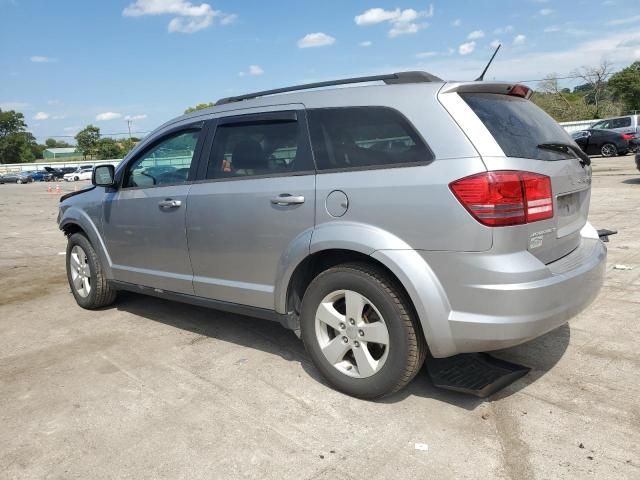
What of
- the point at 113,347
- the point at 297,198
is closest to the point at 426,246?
the point at 297,198

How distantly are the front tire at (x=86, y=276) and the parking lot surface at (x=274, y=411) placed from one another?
0.45 meters

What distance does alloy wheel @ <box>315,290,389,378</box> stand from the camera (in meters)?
3.07

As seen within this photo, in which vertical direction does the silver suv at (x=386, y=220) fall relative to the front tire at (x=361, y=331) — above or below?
above

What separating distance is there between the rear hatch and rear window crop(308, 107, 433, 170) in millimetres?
300

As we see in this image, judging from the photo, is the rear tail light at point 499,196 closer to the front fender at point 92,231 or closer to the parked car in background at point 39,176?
the front fender at point 92,231

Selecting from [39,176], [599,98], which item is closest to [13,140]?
[39,176]

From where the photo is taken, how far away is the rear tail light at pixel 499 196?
2.65 meters

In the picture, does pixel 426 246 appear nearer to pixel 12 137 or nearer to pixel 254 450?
pixel 254 450

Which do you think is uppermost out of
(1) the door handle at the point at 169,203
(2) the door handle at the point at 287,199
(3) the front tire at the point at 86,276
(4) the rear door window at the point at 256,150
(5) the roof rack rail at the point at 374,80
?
(5) the roof rack rail at the point at 374,80

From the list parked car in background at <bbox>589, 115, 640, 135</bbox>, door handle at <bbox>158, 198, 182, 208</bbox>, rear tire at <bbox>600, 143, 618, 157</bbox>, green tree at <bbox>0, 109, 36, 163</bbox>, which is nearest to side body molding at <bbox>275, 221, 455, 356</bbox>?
door handle at <bbox>158, 198, 182, 208</bbox>

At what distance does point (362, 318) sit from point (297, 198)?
841mm

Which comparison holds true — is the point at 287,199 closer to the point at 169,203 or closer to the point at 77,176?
the point at 169,203

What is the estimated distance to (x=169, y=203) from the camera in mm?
4156

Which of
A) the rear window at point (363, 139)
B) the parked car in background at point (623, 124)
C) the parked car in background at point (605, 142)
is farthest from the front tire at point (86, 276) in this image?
the parked car in background at point (623, 124)
